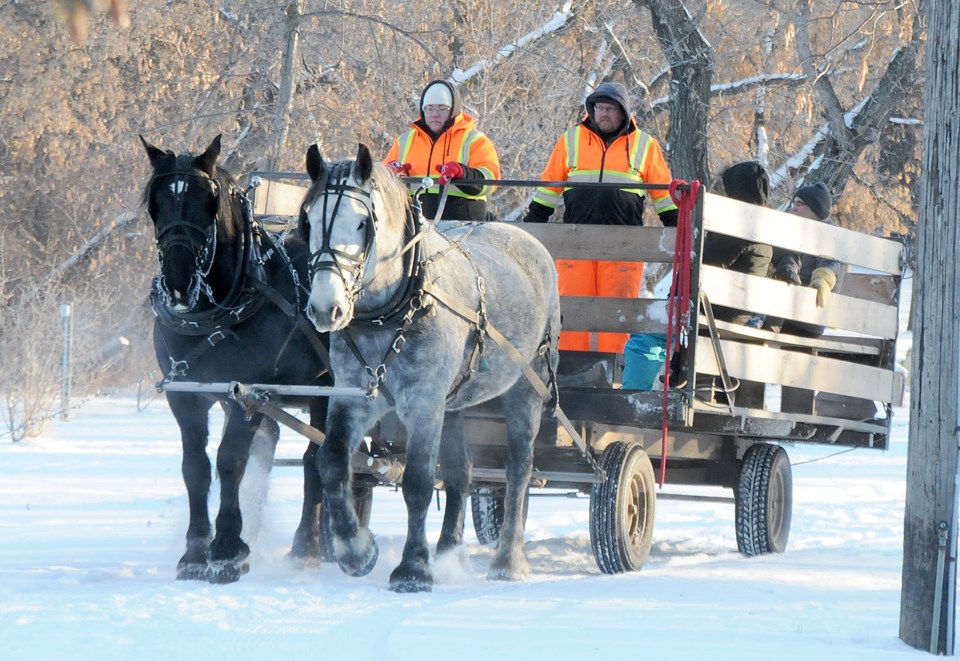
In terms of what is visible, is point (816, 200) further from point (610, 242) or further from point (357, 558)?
point (357, 558)

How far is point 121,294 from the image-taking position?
64.3ft

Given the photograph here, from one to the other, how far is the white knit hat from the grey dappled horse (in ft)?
4.97

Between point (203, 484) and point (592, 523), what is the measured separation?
1924mm

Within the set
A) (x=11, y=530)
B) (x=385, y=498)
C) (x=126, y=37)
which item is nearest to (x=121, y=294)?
(x=126, y=37)

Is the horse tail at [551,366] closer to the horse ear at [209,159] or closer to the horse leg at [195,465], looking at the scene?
the horse leg at [195,465]

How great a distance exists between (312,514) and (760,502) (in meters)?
2.74

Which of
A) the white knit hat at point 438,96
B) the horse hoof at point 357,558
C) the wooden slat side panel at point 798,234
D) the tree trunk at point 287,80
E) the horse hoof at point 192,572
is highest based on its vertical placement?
the tree trunk at point 287,80

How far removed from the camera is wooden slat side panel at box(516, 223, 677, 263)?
6797 millimetres

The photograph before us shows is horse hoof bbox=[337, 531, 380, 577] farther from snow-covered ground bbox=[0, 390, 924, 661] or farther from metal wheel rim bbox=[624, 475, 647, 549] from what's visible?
metal wheel rim bbox=[624, 475, 647, 549]

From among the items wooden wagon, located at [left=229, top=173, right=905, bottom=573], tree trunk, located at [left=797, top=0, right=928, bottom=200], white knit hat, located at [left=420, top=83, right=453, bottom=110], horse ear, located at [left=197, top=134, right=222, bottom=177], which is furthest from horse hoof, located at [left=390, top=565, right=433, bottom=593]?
tree trunk, located at [left=797, top=0, right=928, bottom=200]

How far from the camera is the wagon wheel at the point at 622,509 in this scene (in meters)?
6.60

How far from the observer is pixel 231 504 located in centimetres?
599

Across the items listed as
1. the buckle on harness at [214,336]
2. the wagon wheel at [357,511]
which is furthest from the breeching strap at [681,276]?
the buckle on harness at [214,336]

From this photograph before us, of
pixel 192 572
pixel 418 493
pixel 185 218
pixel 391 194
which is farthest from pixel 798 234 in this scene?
pixel 192 572
